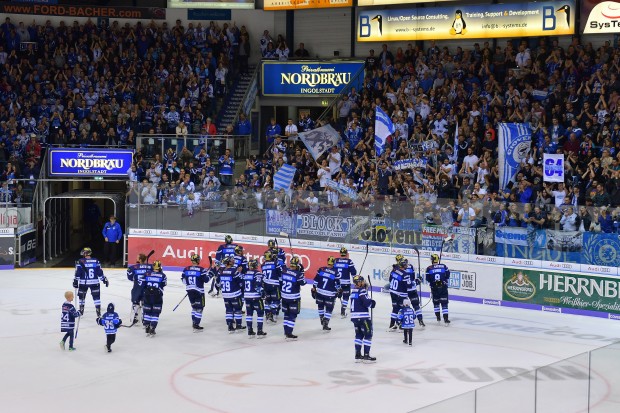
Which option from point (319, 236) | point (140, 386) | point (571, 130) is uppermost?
point (571, 130)

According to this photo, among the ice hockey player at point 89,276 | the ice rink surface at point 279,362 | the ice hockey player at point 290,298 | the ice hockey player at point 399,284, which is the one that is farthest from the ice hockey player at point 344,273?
the ice hockey player at point 89,276

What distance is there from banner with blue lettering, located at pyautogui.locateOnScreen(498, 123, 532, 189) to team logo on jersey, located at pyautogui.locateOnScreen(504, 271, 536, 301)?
10.7 ft

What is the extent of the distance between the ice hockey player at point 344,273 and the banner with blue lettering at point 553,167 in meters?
5.55

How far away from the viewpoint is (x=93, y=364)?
18.2m

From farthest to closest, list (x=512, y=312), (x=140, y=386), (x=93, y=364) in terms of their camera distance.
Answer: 1. (x=512, y=312)
2. (x=93, y=364)
3. (x=140, y=386)

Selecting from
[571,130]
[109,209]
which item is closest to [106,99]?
[109,209]

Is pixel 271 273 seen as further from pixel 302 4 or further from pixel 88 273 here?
pixel 302 4

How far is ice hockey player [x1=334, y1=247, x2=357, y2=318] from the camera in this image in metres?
22.3

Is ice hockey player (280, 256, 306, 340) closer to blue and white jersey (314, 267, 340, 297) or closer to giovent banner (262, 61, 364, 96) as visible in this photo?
blue and white jersey (314, 267, 340, 297)

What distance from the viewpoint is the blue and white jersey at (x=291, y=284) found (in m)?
20.2

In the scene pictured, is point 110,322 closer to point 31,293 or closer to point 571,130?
point 31,293

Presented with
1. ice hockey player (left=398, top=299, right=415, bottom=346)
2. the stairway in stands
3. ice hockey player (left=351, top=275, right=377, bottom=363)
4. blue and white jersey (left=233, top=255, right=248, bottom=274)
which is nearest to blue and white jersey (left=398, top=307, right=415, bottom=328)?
ice hockey player (left=398, top=299, right=415, bottom=346)

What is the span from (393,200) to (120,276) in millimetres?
8149

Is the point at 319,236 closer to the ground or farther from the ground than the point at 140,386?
farther from the ground
